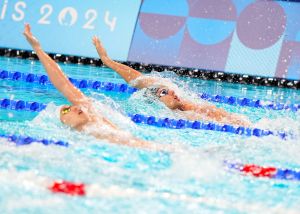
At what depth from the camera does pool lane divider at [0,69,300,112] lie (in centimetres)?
644

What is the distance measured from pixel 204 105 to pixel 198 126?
520mm

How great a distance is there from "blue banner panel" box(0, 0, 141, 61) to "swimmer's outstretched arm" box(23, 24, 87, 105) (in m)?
4.22

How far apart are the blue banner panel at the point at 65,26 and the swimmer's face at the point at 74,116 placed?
4.41m

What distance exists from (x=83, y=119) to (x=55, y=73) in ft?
1.18

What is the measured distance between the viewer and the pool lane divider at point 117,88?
644 cm

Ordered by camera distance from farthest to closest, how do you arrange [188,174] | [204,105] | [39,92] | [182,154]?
1. [39,92]
2. [204,105]
3. [182,154]
4. [188,174]

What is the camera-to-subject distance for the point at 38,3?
28.2 ft

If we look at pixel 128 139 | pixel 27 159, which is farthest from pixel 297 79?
pixel 27 159

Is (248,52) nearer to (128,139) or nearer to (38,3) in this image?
(38,3)

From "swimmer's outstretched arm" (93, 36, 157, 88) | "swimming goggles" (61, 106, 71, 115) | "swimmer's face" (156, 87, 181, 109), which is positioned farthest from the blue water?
"swimmer's outstretched arm" (93, 36, 157, 88)

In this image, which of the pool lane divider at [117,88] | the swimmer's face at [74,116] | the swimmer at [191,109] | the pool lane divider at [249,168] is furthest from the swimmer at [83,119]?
the pool lane divider at [117,88]

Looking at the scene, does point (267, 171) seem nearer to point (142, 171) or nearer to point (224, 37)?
point (142, 171)

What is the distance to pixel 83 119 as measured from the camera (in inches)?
161

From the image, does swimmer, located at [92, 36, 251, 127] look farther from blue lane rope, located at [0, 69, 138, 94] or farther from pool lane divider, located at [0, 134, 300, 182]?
pool lane divider, located at [0, 134, 300, 182]
